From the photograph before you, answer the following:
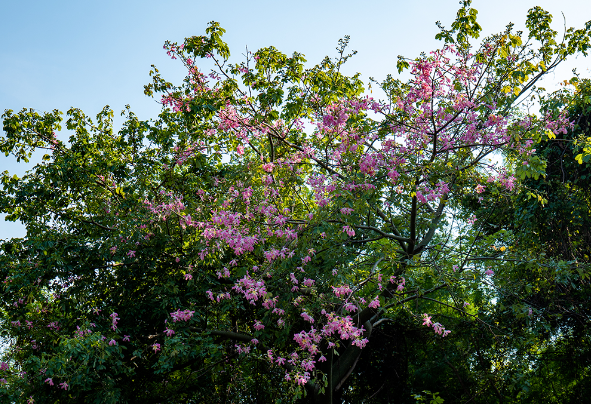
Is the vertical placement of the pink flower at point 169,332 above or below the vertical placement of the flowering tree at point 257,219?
below

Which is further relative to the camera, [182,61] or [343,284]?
[182,61]

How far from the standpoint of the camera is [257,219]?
666cm

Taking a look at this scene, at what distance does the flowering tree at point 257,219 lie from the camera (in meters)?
5.96

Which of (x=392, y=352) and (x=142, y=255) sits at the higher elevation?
(x=142, y=255)

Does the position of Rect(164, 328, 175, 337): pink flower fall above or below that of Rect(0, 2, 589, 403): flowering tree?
below

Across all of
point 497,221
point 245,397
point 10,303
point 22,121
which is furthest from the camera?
point 497,221

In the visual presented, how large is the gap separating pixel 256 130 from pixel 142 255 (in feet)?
9.25

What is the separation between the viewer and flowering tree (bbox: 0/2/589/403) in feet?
19.6

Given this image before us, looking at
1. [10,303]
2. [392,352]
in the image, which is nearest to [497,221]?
[392,352]

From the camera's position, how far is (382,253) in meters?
5.91

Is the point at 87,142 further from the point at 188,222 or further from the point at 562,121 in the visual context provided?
the point at 562,121

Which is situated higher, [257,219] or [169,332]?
[257,219]

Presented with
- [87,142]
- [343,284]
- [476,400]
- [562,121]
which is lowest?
[476,400]

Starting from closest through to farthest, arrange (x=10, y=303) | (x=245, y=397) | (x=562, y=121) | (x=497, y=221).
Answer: (x=562, y=121) → (x=10, y=303) → (x=245, y=397) → (x=497, y=221)
